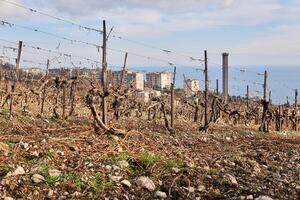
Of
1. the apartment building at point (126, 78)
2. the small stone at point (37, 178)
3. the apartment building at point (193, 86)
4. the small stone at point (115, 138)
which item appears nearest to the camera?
the small stone at point (37, 178)

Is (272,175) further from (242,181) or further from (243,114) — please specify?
(243,114)

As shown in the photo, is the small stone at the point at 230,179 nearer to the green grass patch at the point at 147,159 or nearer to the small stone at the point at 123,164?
the green grass patch at the point at 147,159

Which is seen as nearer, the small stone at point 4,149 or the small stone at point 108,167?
the small stone at point 108,167

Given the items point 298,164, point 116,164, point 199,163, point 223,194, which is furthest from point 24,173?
point 298,164

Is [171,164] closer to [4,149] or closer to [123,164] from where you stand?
[123,164]

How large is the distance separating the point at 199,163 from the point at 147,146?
1.53m

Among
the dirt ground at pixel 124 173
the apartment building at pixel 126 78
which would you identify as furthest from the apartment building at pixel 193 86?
the dirt ground at pixel 124 173

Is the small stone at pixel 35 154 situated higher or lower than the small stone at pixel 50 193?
higher

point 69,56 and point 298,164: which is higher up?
point 69,56

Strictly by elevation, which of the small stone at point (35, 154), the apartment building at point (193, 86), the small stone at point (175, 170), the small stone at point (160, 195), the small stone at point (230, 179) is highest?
the apartment building at point (193, 86)

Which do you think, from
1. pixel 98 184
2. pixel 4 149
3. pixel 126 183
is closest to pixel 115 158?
pixel 126 183

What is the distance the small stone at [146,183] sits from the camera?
8.10m

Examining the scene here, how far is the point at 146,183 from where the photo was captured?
321 inches

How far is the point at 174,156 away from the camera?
10641 mm
